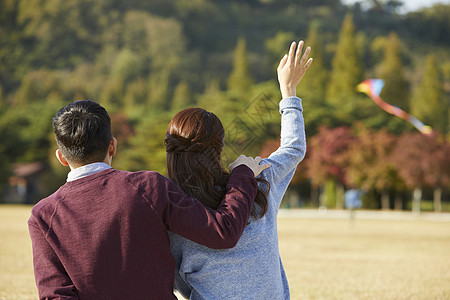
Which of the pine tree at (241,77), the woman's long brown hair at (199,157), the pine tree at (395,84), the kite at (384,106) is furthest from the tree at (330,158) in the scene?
the woman's long brown hair at (199,157)

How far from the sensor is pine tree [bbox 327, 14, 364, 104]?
159 feet

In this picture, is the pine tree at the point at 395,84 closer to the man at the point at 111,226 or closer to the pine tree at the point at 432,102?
the pine tree at the point at 432,102

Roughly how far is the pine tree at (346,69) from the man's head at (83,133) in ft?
152

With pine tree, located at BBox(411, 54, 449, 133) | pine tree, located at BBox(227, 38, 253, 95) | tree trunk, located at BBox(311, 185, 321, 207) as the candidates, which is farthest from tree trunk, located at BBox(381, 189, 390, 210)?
pine tree, located at BBox(227, 38, 253, 95)

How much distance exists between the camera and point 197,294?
2.20 meters

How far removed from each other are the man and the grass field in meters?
4.00

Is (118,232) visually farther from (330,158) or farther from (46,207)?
(330,158)

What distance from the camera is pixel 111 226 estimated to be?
1.88 meters

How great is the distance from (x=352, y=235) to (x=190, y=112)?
1416cm

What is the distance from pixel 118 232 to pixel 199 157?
410 mm

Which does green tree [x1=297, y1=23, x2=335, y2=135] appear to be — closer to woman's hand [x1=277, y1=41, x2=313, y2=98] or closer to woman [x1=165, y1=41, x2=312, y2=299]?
woman's hand [x1=277, y1=41, x2=313, y2=98]

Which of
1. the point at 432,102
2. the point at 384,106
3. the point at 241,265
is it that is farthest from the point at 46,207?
the point at 432,102

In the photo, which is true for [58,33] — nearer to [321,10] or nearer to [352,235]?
[321,10]

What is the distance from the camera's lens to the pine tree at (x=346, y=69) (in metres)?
48.3
